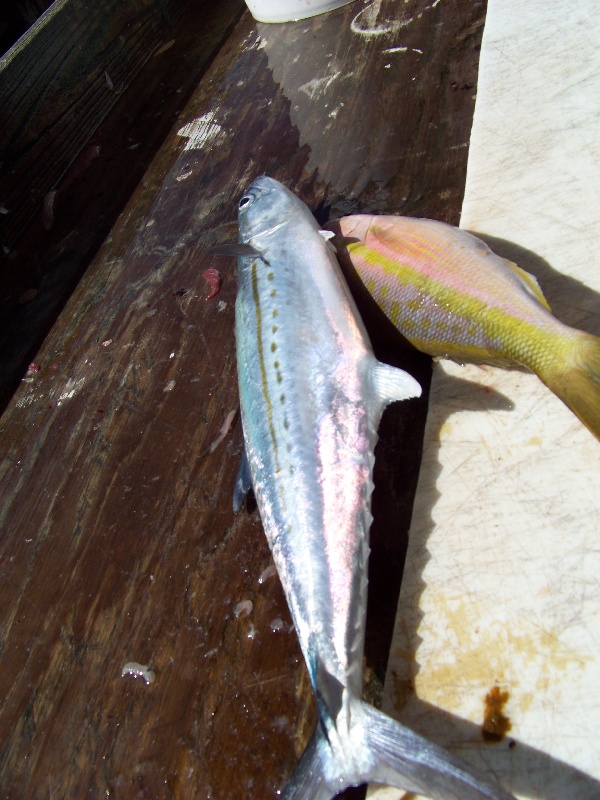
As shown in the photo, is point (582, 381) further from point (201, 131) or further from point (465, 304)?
point (201, 131)

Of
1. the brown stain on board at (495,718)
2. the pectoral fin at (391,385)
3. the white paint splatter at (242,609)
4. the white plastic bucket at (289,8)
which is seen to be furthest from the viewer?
the white plastic bucket at (289,8)

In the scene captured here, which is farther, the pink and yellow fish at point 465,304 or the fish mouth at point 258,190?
the fish mouth at point 258,190

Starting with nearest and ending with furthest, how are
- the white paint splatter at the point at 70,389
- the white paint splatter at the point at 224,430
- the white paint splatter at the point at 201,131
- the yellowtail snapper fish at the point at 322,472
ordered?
the yellowtail snapper fish at the point at 322,472, the white paint splatter at the point at 224,430, the white paint splatter at the point at 70,389, the white paint splatter at the point at 201,131

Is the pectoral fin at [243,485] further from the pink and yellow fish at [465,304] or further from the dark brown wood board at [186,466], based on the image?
the pink and yellow fish at [465,304]

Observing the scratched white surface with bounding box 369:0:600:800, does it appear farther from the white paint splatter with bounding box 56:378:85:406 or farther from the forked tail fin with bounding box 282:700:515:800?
the white paint splatter with bounding box 56:378:85:406

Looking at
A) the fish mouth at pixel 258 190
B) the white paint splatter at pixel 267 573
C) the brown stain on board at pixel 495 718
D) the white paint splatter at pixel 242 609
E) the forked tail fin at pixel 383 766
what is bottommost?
the brown stain on board at pixel 495 718

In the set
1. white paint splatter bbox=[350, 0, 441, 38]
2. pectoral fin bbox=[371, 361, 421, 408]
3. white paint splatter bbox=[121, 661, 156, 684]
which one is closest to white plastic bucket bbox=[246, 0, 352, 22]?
white paint splatter bbox=[350, 0, 441, 38]

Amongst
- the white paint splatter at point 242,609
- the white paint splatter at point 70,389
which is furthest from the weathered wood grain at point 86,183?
the white paint splatter at point 242,609
